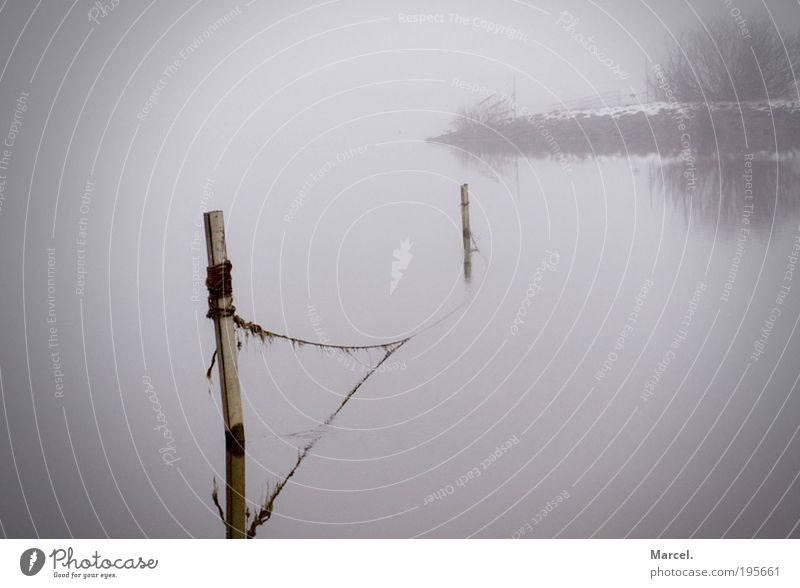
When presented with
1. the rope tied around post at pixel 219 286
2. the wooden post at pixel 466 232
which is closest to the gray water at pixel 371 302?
the wooden post at pixel 466 232

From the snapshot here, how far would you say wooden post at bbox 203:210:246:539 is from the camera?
207 cm

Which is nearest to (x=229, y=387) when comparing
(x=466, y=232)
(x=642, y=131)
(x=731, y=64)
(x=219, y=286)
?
(x=219, y=286)

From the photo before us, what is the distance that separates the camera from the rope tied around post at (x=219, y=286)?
209cm

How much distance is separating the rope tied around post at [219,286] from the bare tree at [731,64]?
1.53 meters

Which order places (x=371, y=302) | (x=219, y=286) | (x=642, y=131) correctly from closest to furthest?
(x=219, y=286) → (x=371, y=302) → (x=642, y=131)

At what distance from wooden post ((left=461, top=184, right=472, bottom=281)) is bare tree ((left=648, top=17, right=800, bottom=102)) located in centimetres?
69

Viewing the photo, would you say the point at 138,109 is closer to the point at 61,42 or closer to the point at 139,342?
the point at 61,42

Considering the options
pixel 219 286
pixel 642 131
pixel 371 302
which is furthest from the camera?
pixel 642 131

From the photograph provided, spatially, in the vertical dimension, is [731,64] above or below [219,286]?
above

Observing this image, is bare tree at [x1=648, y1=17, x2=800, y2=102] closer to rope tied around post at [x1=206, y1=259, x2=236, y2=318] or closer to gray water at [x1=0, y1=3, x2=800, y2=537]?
gray water at [x1=0, y1=3, x2=800, y2=537]

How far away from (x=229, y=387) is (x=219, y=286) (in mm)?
264

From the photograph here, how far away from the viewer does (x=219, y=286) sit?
2.12 meters

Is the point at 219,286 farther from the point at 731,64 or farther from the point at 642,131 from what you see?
the point at 731,64

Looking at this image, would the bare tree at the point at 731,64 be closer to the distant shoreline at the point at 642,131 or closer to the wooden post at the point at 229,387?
the distant shoreline at the point at 642,131
